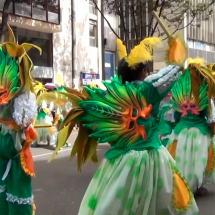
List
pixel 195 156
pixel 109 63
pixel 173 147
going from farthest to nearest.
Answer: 1. pixel 109 63
2. pixel 173 147
3. pixel 195 156

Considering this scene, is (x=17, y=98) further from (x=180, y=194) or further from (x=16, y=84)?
(x=180, y=194)

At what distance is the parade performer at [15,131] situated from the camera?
12.3 feet

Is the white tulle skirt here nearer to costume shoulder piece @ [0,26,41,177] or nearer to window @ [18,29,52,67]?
costume shoulder piece @ [0,26,41,177]

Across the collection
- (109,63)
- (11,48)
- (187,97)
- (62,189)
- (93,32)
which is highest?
(93,32)

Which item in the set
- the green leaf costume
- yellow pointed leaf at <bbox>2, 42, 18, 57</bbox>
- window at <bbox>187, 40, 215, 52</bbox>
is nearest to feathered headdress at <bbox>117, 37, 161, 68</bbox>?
the green leaf costume

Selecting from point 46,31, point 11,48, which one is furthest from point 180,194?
point 46,31

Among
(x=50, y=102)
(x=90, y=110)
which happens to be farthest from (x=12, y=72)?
(x=90, y=110)

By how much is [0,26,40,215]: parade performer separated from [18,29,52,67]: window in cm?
1428

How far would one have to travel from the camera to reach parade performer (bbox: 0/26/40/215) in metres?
3.74

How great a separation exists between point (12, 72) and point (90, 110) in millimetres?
1254

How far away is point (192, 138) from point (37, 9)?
14058mm

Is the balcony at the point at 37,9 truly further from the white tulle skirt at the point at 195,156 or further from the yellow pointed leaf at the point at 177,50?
the yellow pointed leaf at the point at 177,50

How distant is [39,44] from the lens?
1870cm

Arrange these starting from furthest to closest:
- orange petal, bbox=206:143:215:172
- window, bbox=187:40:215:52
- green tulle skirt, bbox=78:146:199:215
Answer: window, bbox=187:40:215:52, orange petal, bbox=206:143:215:172, green tulle skirt, bbox=78:146:199:215
